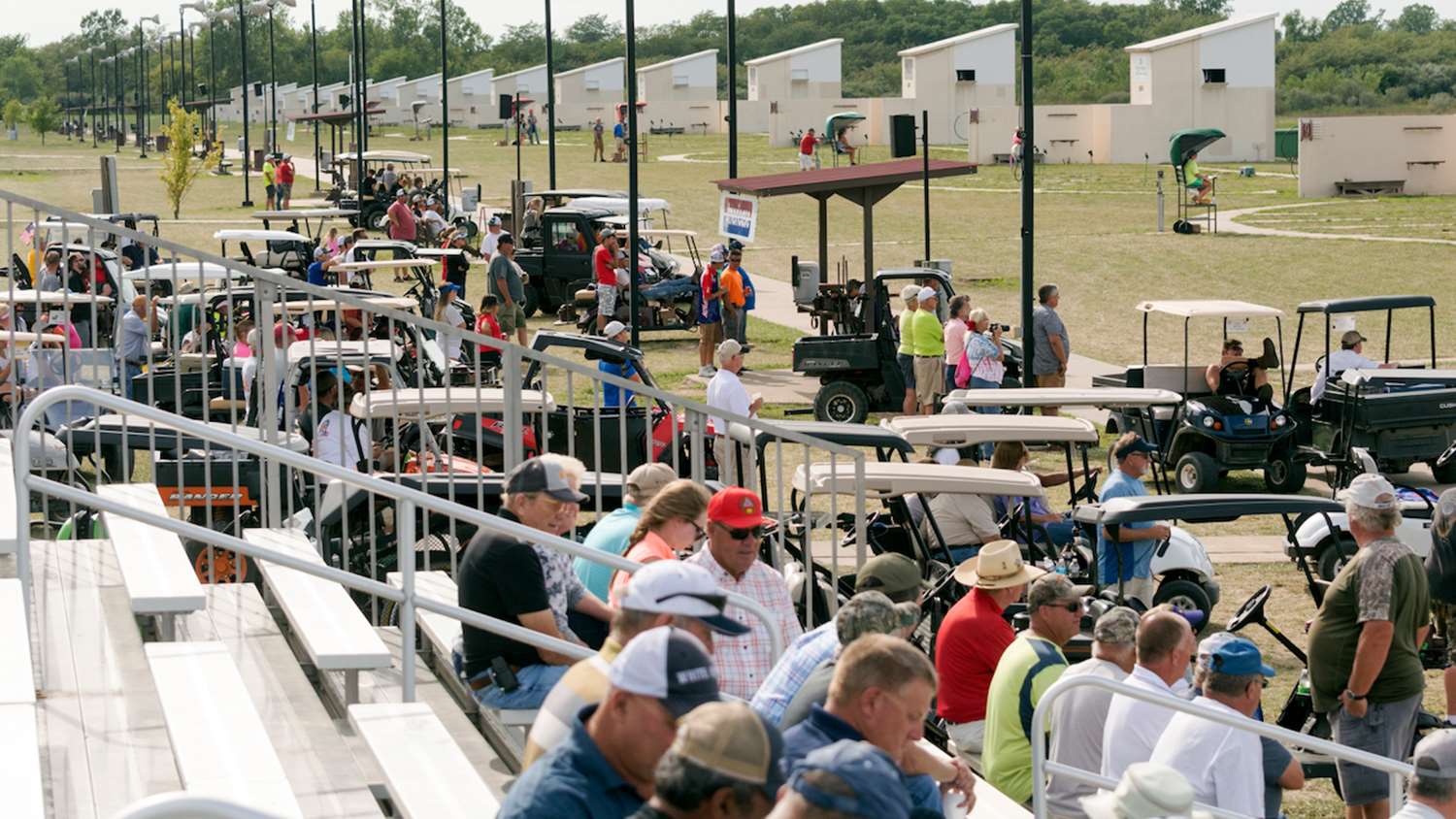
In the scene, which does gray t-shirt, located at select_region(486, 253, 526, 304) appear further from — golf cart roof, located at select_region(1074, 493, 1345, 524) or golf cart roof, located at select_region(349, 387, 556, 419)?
golf cart roof, located at select_region(1074, 493, 1345, 524)

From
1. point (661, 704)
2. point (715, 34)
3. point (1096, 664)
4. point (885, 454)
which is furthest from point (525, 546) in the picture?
point (715, 34)

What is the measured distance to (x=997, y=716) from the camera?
7324 millimetres

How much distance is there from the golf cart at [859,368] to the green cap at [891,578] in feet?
38.2

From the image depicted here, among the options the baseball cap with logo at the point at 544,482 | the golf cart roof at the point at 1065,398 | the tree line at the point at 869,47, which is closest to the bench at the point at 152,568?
the baseball cap with logo at the point at 544,482

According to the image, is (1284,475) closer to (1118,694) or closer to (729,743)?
(1118,694)

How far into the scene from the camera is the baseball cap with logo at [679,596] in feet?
15.8

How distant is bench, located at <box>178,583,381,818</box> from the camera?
639cm

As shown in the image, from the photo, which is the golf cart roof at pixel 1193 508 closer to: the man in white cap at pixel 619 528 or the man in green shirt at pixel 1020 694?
the man in white cap at pixel 619 528

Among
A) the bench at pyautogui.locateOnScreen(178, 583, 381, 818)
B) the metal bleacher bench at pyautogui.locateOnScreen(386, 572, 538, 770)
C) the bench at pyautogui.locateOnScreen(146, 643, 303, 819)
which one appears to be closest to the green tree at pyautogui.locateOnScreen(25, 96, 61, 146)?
the bench at pyautogui.locateOnScreen(178, 583, 381, 818)

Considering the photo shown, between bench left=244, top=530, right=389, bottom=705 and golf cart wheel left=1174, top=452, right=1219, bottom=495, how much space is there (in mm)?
10431

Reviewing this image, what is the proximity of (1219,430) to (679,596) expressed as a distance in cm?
1332

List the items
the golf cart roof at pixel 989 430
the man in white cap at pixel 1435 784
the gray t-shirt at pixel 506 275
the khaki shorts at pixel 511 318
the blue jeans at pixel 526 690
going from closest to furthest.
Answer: the man in white cap at pixel 1435 784, the blue jeans at pixel 526 690, the golf cart roof at pixel 989 430, the khaki shorts at pixel 511 318, the gray t-shirt at pixel 506 275

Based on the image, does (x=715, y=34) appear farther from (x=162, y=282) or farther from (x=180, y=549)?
(x=180, y=549)

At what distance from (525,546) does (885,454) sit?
25.2 ft
